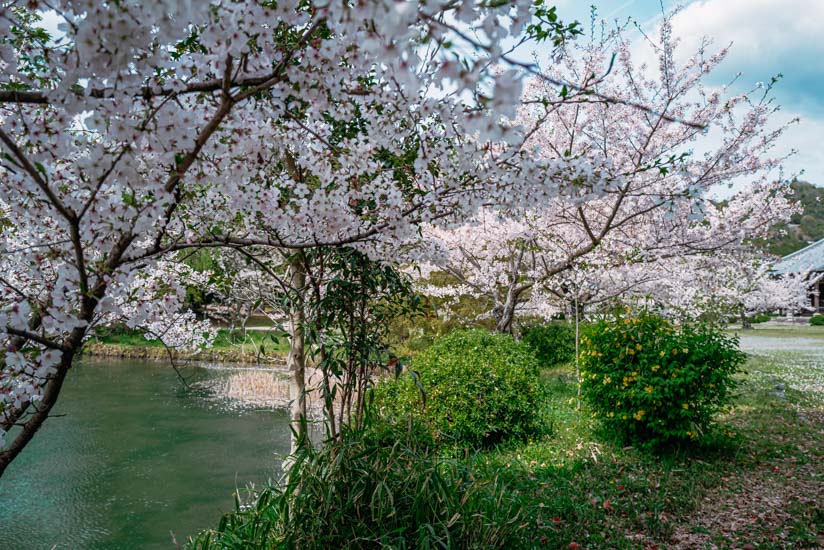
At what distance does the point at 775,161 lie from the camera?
6.30 m

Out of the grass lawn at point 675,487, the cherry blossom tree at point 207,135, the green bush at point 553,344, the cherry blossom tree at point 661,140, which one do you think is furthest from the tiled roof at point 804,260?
the cherry blossom tree at point 207,135

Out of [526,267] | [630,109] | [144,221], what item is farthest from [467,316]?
[144,221]

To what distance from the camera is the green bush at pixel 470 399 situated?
4.56m

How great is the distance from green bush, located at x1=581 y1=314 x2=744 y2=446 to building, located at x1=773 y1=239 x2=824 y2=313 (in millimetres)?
24390

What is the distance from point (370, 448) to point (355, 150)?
135cm

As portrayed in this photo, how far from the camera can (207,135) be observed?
1383 mm

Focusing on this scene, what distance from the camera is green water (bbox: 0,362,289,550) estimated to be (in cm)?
430

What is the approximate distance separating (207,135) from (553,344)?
366 inches

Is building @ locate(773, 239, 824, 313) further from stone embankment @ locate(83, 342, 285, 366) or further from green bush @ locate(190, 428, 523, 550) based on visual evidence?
green bush @ locate(190, 428, 523, 550)

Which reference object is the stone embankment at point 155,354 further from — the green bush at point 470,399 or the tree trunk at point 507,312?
the green bush at point 470,399

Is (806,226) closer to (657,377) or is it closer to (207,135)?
(657,377)

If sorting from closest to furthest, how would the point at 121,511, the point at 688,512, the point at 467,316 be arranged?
the point at 688,512 < the point at 121,511 < the point at 467,316

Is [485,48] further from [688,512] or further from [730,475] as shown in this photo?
[730,475]

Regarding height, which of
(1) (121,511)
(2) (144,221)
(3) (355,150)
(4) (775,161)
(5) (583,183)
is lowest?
(1) (121,511)
